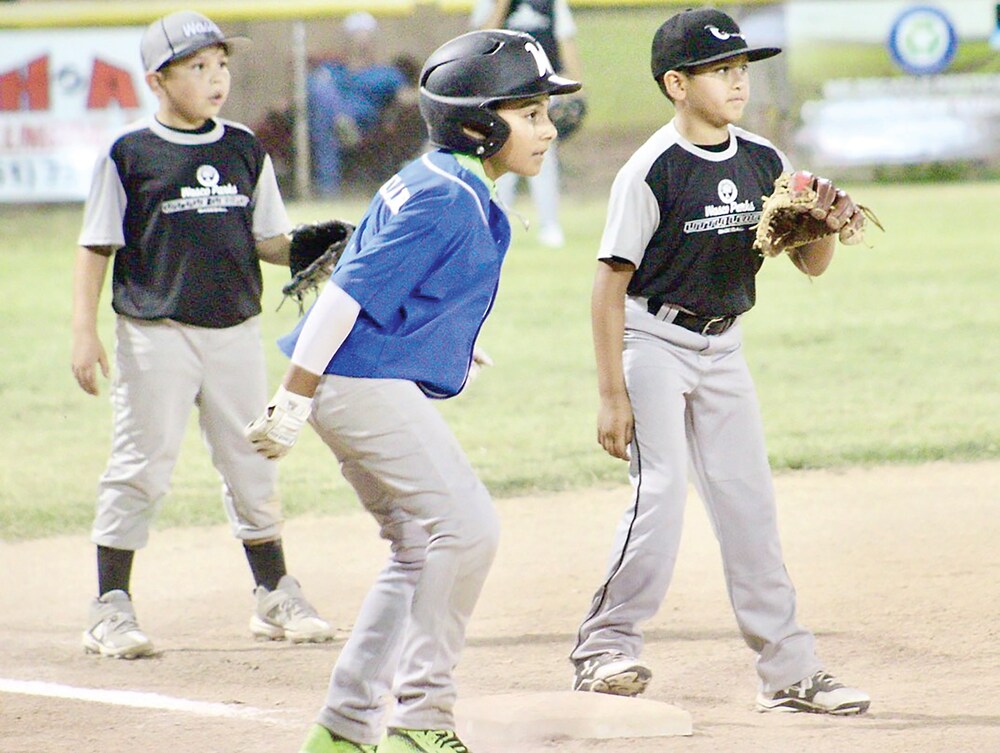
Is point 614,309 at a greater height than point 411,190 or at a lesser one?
lesser

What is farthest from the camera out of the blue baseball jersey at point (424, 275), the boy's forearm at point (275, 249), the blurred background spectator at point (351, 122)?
the blurred background spectator at point (351, 122)

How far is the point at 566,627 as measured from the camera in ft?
15.6

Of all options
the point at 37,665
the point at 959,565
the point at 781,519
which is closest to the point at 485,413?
the point at 781,519

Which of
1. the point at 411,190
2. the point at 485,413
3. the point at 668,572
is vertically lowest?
the point at 485,413

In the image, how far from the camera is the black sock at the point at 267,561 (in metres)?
4.80

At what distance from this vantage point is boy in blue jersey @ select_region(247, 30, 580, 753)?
3.25 m

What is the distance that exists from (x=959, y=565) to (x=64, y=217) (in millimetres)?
11966

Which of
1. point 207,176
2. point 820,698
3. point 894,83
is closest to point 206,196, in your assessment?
point 207,176

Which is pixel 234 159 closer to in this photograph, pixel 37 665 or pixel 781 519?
pixel 37 665

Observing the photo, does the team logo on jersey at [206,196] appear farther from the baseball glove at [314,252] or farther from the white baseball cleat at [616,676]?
the white baseball cleat at [616,676]

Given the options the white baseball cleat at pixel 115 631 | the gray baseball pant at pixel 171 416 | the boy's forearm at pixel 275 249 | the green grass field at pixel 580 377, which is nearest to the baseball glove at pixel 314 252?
the boy's forearm at pixel 275 249

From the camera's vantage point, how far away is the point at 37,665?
4480 mm

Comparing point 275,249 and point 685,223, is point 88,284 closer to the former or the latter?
point 275,249

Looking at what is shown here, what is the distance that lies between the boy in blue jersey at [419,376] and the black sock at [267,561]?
56.6 inches
